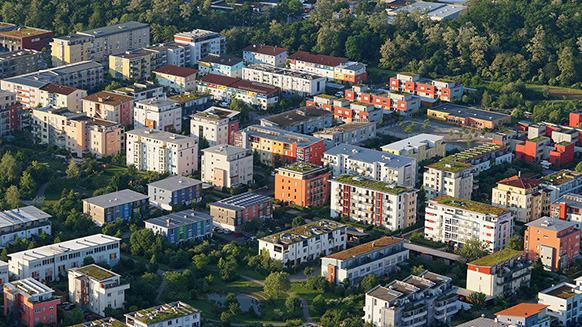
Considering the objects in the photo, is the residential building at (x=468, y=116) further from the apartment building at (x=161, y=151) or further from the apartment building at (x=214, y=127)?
the apartment building at (x=161, y=151)

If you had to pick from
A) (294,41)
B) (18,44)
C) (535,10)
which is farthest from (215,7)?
(535,10)

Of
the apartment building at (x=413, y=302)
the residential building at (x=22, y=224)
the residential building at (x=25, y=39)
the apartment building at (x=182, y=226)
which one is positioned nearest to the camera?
the apartment building at (x=413, y=302)

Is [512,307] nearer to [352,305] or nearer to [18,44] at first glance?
[352,305]

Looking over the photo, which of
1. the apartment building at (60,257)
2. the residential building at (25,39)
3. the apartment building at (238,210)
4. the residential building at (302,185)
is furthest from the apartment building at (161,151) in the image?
the residential building at (25,39)

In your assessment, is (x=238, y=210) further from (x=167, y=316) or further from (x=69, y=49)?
(x=69, y=49)

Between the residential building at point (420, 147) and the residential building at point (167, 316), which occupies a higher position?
the residential building at point (420, 147)

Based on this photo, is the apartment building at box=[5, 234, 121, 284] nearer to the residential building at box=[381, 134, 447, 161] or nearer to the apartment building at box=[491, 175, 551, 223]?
the residential building at box=[381, 134, 447, 161]
